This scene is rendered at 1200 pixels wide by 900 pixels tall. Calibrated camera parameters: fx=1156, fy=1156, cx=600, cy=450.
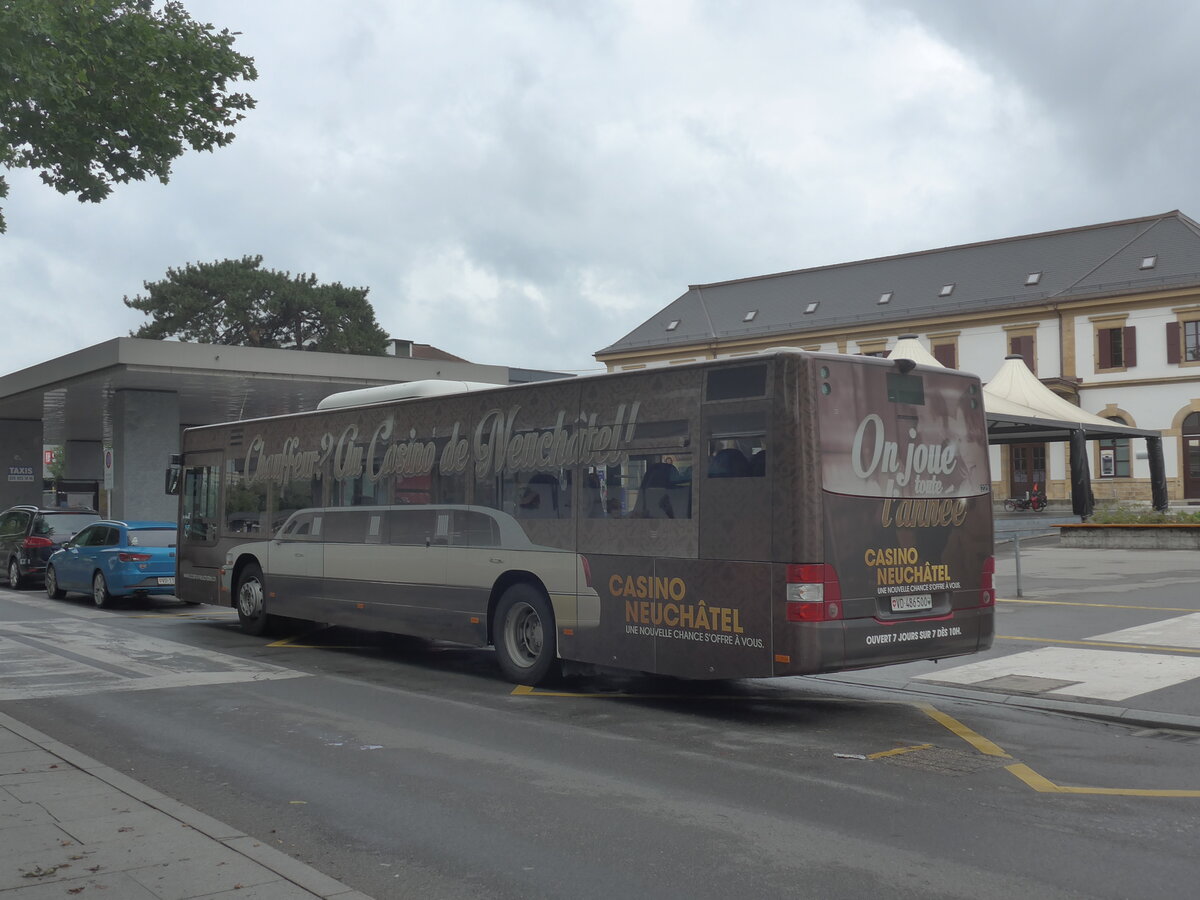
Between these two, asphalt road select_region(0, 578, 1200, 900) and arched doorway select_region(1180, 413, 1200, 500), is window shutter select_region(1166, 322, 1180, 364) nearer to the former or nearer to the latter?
arched doorway select_region(1180, 413, 1200, 500)

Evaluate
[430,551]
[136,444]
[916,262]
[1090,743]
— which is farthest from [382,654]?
[916,262]

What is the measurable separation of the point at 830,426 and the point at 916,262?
2369 inches

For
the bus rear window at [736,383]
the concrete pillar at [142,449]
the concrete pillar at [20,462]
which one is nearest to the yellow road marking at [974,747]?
the bus rear window at [736,383]

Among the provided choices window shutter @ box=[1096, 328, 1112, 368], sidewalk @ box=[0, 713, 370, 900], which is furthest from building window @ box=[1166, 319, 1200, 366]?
sidewalk @ box=[0, 713, 370, 900]

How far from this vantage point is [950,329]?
201 feet

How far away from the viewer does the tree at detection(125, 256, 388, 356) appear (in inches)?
2697

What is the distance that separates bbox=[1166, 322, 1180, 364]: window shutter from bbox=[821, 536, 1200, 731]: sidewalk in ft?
119

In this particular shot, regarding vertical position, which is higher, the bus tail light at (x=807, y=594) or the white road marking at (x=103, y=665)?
the bus tail light at (x=807, y=594)

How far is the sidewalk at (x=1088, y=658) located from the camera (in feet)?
31.5

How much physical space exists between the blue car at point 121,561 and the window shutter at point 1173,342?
4694 cm

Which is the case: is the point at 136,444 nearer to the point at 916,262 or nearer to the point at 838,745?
the point at 838,745

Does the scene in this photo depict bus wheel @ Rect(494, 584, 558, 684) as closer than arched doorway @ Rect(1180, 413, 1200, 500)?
Yes

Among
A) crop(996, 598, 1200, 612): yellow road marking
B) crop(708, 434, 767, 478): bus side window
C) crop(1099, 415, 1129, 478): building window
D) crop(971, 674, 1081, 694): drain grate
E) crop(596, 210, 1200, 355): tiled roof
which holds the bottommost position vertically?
crop(971, 674, 1081, 694): drain grate

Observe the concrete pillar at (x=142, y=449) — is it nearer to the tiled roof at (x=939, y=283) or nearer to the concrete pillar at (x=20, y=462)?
the concrete pillar at (x=20, y=462)
